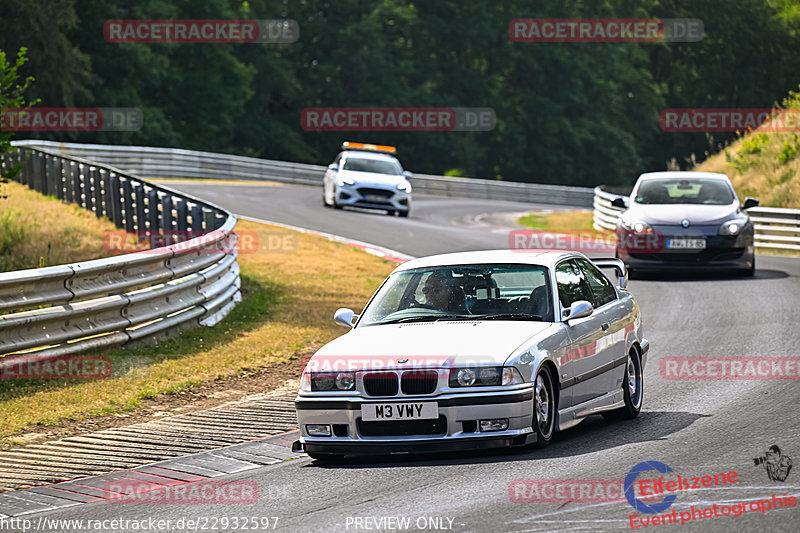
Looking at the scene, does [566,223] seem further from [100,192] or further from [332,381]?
[332,381]

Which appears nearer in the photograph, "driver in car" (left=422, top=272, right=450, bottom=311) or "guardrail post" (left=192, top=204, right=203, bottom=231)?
"driver in car" (left=422, top=272, right=450, bottom=311)

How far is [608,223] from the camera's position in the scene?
3331 centimetres

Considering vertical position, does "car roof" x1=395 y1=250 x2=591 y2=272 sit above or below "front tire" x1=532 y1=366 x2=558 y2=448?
above

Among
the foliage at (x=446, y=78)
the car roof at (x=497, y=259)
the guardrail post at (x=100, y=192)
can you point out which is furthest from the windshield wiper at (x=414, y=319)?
the foliage at (x=446, y=78)

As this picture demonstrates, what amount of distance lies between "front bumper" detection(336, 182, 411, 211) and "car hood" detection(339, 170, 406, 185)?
9 centimetres

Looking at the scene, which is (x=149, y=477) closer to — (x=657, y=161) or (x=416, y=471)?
(x=416, y=471)

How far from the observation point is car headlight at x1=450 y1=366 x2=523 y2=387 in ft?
27.8

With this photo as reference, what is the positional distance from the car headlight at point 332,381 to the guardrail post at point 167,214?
1237 cm

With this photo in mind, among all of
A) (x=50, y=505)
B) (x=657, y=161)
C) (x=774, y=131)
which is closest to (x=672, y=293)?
(x=50, y=505)

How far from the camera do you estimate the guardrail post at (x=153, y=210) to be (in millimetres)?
21438

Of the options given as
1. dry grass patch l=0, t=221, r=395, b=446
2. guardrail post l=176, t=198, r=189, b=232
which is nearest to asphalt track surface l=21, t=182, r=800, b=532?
dry grass patch l=0, t=221, r=395, b=446

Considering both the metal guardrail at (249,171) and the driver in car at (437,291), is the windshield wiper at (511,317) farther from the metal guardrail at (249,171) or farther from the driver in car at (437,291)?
the metal guardrail at (249,171)

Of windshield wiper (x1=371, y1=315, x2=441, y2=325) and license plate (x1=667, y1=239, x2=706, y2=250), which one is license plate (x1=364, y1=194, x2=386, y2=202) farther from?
windshield wiper (x1=371, y1=315, x2=441, y2=325)

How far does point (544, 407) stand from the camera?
888 cm
